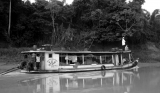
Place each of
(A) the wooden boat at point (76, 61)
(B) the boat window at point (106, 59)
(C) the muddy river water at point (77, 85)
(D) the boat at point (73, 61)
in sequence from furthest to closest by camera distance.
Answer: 1. (B) the boat window at point (106, 59)
2. (A) the wooden boat at point (76, 61)
3. (D) the boat at point (73, 61)
4. (C) the muddy river water at point (77, 85)

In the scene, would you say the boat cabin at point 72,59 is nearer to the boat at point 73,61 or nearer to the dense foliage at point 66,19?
the boat at point 73,61

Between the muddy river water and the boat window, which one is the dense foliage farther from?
the muddy river water

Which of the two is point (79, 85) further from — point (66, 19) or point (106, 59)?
point (66, 19)

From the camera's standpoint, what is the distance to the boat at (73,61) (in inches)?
647

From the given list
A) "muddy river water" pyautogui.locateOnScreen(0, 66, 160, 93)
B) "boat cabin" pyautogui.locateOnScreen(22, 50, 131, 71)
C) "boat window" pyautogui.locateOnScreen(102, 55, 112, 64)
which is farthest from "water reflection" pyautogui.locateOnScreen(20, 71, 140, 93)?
"boat window" pyautogui.locateOnScreen(102, 55, 112, 64)

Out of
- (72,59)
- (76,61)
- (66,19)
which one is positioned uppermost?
(66,19)

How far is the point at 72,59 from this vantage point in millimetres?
18125

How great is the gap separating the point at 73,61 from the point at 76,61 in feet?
1.06

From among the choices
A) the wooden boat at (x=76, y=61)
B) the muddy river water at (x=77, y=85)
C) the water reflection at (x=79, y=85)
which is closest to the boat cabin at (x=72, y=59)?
the wooden boat at (x=76, y=61)

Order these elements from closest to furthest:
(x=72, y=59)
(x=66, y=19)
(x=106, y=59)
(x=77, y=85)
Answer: (x=77, y=85), (x=72, y=59), (x=106, y=59), (x=66, y=19)

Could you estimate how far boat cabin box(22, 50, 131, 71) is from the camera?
1662 cm

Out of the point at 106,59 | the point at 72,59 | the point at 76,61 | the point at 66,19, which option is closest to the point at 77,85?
the point at 72,59

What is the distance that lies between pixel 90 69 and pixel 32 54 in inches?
231

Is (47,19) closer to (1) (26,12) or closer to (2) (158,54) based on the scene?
(1) (26,12)
